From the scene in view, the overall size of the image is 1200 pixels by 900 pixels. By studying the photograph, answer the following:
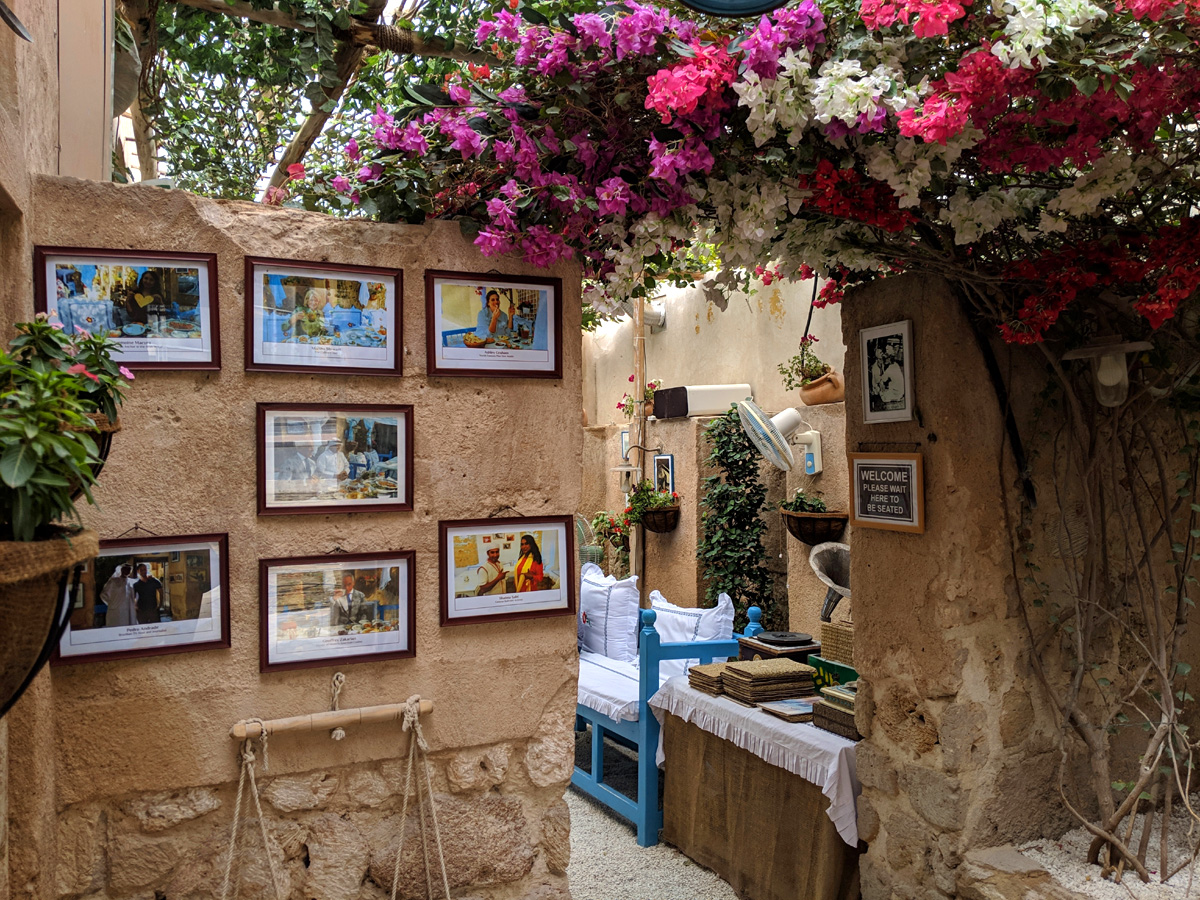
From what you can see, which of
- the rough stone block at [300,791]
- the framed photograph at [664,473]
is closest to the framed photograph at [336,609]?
the rough stone block at [300,791]

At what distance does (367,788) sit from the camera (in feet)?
7.02

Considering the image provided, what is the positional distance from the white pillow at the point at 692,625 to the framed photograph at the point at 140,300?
341cm

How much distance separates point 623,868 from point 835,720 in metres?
1.42

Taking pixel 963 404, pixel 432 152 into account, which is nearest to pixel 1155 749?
pixel 963 404

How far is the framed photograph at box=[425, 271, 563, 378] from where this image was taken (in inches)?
86.7

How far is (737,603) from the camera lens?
650 centimetres

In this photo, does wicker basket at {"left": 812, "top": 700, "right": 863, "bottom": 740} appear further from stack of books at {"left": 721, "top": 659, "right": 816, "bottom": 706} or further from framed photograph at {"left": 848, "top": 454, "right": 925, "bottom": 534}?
framed photograph at {"left": 848, "top": 454, "right": 925, "bottom": 534}

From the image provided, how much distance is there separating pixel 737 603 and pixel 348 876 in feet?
15.3

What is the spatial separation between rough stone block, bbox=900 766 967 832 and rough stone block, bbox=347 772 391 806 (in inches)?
65.8

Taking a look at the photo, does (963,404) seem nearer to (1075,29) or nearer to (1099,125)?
(1099,125)

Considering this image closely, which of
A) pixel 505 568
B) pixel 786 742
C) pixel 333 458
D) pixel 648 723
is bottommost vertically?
pixel 648 723

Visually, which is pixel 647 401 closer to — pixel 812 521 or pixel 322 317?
pixel 812 521

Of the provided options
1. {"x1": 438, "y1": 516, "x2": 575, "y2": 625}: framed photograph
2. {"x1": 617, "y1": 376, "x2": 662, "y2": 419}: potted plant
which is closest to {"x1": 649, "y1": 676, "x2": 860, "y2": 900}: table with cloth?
{"x1": 438, "y1": 516, "x2": 575, "y2": 625}: framed photograph

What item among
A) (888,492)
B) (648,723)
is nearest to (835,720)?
(888,492)
